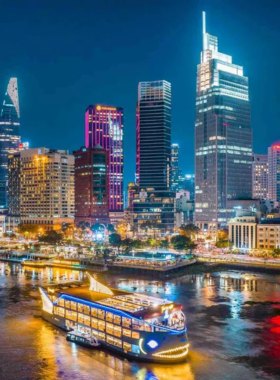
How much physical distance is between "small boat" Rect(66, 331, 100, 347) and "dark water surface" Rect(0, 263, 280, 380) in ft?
2.09

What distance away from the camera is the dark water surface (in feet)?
119

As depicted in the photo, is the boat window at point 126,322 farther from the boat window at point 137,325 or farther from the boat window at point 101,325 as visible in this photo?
the boat window at point 101,325

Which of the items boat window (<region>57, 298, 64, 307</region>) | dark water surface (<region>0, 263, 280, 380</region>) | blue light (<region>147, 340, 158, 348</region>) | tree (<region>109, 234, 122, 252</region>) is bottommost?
dark water surface (<region>0, 263, 280, 380</region>)

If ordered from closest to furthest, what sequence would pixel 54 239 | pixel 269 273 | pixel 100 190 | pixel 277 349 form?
pixel 277 349
pixel 269 273
pixel 54 239
pixel 100 190

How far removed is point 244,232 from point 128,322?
85279 millimetres

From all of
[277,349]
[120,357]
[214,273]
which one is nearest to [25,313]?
[120,357]

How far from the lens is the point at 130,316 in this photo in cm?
3862

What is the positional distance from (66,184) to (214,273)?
112m

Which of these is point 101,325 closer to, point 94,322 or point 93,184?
point 94,322

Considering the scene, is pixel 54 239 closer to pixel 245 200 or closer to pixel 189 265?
pixel 189 265

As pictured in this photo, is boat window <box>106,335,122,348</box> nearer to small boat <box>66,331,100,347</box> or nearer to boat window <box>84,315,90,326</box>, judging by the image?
small boat <box>66,331,100,347</box>

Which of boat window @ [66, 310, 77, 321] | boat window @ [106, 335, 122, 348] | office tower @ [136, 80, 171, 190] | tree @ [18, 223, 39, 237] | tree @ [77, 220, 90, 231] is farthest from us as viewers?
office tower @ [136, 80, 171, 190]

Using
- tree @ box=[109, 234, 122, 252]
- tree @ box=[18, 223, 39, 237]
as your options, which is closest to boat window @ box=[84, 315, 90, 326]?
tree @ box=[109, 234, 122, 252]

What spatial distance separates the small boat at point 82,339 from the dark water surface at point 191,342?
636 millimetres
